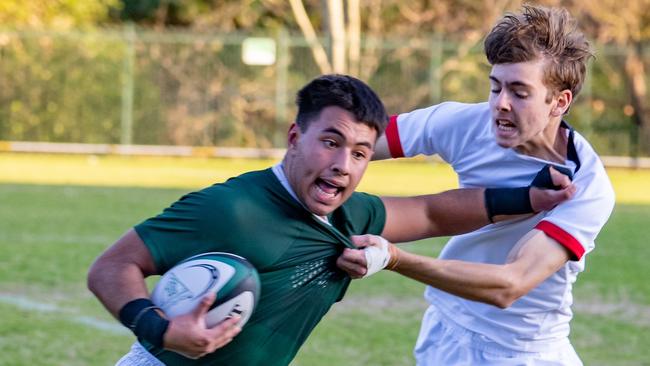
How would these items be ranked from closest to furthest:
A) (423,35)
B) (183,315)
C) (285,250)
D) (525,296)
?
(183,315)
(285,250)
(525,296)
(423,35)

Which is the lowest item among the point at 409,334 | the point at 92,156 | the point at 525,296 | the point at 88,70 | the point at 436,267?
the point at 92,156

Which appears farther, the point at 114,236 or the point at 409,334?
the point at 114,236

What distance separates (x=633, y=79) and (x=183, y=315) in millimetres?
22752

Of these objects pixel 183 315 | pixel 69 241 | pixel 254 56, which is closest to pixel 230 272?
pixel 183 315

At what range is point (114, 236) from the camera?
40.4 ft

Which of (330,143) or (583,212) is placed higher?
(330,143)

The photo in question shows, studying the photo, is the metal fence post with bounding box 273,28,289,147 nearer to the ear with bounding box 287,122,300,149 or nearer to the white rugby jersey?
the white rugby jersey

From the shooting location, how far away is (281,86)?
1008 inches

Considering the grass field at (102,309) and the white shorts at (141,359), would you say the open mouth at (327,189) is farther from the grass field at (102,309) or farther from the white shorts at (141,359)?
the grass field at (102,309)

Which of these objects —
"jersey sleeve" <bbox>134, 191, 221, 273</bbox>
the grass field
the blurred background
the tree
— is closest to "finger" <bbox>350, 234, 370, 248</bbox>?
"jersey sleeve" <bbox>134, 191, 221, 273</bbox>

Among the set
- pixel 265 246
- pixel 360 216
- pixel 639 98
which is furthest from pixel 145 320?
pixel 639 98

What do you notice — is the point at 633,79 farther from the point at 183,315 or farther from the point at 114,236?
the point at 183,315

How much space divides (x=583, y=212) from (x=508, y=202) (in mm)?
284

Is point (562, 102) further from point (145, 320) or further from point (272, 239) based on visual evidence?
point (145, 320)
